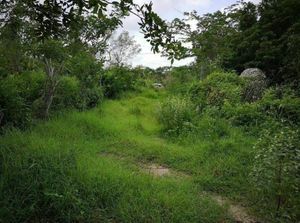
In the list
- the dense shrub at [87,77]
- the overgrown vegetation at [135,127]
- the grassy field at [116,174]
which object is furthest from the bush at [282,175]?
the dense shrub at [87,77]

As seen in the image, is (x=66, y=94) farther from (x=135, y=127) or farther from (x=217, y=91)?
(x=217, y=91)

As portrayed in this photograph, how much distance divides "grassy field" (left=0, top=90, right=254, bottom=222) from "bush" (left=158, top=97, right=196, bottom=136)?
0.36 metres

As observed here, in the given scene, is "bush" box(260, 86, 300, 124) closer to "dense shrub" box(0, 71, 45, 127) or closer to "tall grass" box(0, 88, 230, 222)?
"tall grass" box(0, 88, 230, 222)

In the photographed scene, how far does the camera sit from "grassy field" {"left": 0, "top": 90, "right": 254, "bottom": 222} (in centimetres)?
322

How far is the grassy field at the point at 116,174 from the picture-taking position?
322 centimetres

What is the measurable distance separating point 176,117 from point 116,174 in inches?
127

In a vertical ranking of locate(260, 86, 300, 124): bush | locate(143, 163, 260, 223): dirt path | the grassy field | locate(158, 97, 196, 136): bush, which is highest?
locate(260, 86, 300, 124): bush

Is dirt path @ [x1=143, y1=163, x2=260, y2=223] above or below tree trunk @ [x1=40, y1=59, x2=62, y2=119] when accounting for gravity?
Answer: below

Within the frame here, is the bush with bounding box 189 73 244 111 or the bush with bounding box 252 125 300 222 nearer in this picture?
the bush with bounding box 252 125 300 222

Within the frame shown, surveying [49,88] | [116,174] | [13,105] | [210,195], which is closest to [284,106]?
[210,195]

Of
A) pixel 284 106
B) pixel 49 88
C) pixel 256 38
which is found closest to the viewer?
pixel 284 106

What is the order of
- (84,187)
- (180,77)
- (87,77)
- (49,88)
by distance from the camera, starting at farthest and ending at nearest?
(180,77), (87,77), (49,88), (84,187)

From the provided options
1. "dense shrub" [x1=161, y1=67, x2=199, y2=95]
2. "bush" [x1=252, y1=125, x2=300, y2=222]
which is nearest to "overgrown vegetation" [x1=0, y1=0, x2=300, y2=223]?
"bush" [x1=252, y1=125, x2=300, y2=222]

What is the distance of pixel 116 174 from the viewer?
3973 millimetres
